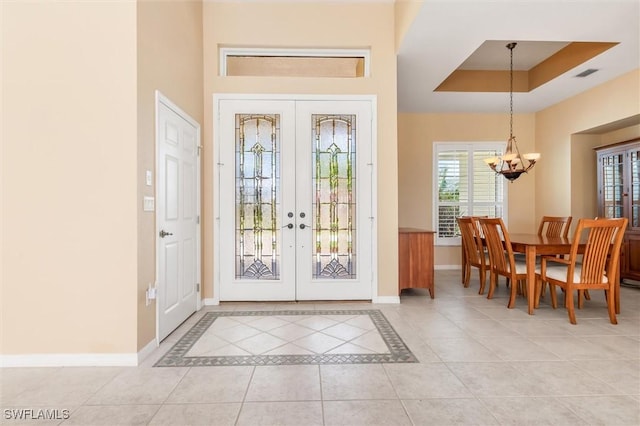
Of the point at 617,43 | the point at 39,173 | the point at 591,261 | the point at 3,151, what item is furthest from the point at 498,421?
the point at 617,43

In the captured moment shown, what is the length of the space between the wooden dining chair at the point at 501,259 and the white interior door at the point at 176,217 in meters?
3.32

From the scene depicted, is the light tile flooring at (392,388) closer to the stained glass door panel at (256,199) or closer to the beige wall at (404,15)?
the stained glass door panel at (256,199)

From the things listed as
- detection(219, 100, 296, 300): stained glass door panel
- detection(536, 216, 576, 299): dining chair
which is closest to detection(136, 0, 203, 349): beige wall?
detection(219, 100, 296, 300): stained glass door panel

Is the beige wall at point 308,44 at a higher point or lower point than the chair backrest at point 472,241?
higher

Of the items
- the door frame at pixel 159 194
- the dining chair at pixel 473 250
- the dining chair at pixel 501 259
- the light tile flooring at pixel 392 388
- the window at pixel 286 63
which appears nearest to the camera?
the light tile flooring at pixel 392 388

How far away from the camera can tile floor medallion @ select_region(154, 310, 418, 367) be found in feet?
8.22

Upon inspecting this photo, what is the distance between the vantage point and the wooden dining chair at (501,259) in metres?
3.79

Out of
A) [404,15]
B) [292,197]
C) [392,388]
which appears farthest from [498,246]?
[404,15]

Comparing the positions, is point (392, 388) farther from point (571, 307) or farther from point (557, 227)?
point (557, 227)

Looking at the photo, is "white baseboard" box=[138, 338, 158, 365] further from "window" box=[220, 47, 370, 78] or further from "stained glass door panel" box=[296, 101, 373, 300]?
"window" box=[220, 47, 370, 78]

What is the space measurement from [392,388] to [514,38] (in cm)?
375

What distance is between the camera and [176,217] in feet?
10.6

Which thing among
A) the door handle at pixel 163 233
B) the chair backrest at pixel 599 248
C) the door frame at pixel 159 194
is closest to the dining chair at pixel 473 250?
the chair backrest at pixel 599 248

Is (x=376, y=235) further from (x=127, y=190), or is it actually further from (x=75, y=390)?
(x=75, y=390)
